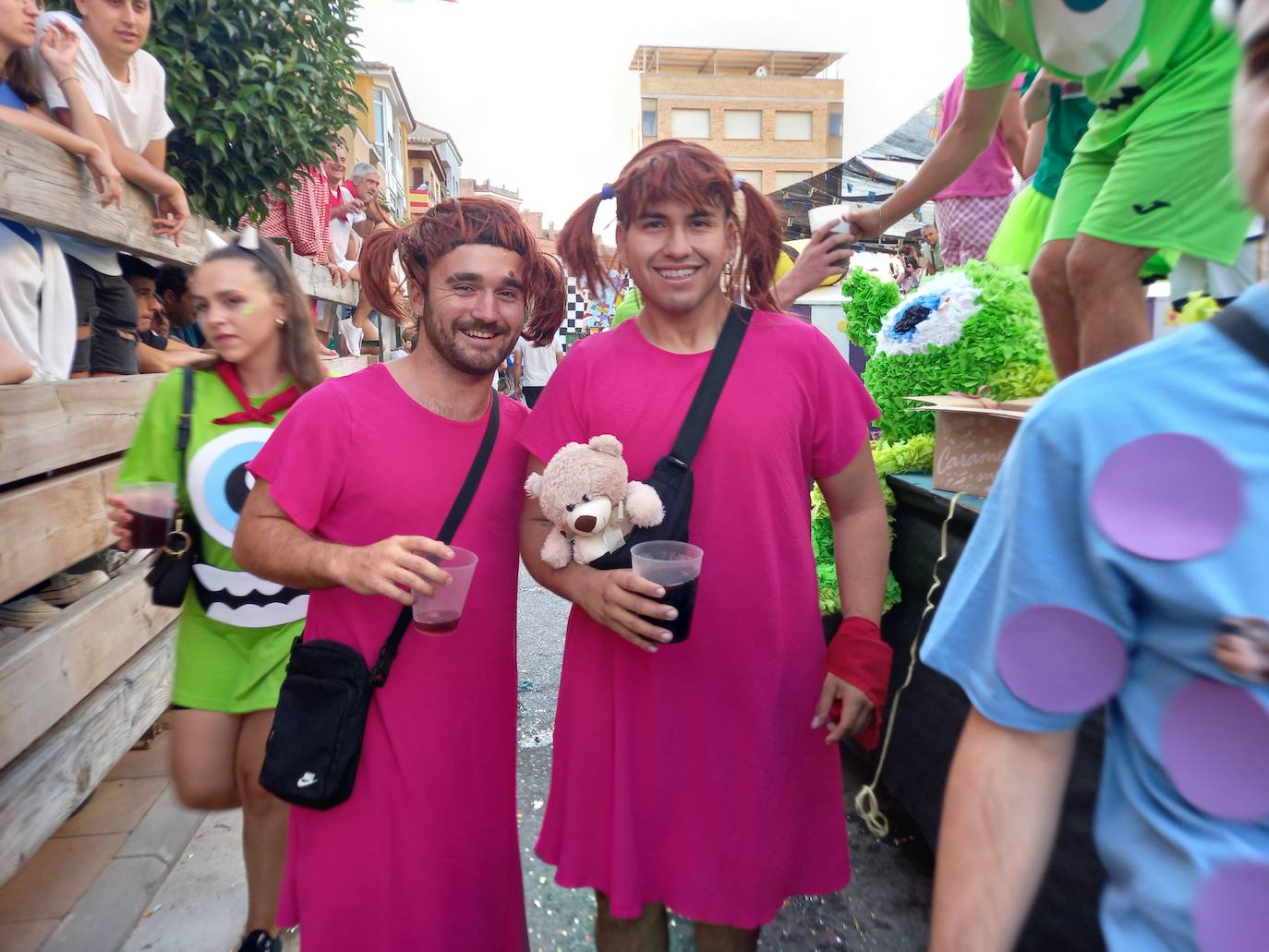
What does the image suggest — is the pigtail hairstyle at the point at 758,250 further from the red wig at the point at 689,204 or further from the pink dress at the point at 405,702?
the pink dress at the point at 405,702

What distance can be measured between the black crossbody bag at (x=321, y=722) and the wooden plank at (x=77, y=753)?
1434mm

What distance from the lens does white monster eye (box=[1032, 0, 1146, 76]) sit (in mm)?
1834

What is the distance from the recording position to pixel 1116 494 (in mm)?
765

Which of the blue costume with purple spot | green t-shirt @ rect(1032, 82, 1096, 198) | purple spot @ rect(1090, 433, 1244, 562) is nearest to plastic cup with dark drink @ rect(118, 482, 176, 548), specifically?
the blue costume with purple spot

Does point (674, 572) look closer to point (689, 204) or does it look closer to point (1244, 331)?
point (689, 204)

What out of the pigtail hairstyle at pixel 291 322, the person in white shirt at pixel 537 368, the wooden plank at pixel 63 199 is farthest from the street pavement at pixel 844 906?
the person in white shirt at pixel 537 368

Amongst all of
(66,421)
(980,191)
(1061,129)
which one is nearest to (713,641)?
(1061,129)

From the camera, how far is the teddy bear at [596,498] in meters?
1.56

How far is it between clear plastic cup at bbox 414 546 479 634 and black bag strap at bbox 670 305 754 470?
19.1 inches

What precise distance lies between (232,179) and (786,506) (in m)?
4.52

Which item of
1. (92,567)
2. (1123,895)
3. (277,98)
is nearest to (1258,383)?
(1123,895)

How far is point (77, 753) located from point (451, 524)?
2.17m

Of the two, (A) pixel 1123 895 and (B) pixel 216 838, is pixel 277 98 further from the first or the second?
(A) pixel 1123 895

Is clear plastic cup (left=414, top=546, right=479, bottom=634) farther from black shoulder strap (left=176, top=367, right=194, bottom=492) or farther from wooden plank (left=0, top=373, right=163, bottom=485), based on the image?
wooden plank (left=0, top=373, right=163, bottom=485)
